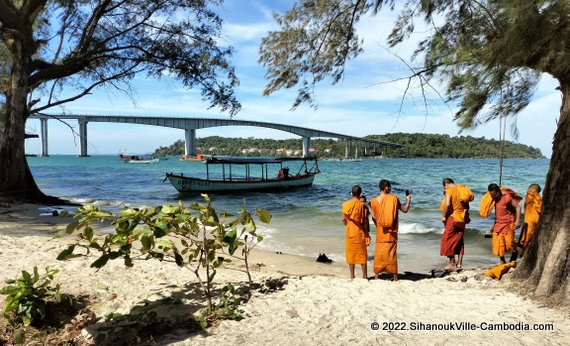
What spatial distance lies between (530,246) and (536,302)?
763 mm

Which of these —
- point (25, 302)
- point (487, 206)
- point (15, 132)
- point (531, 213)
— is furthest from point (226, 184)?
point (25, 302)

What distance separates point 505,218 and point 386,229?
80.5 inches

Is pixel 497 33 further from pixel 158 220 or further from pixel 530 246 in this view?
pixel 158 220

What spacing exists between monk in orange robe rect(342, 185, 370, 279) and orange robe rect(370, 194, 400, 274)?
0.18 m

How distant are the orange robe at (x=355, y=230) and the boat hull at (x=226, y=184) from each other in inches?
768

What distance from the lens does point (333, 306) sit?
386 cm

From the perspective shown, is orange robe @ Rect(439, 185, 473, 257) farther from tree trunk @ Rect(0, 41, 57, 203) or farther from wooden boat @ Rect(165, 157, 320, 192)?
wooden boat @ Rect(165, 157, 320, 192)

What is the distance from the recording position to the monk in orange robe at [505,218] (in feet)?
19.7

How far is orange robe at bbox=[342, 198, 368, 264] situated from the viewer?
5.46 metres

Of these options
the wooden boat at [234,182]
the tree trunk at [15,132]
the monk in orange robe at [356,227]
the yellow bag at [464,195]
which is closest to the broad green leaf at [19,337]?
the monk in orange robe at [356,227]

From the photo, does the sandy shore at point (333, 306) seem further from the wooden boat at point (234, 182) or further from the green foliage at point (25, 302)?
the wooden boat at point (234, 182)

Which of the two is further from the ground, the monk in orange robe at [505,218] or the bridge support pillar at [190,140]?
the bridge support pillar at [190,140]

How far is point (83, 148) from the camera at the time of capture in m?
54.2

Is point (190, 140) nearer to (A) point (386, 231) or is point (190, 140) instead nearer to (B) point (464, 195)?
(B) point (464, 195)
